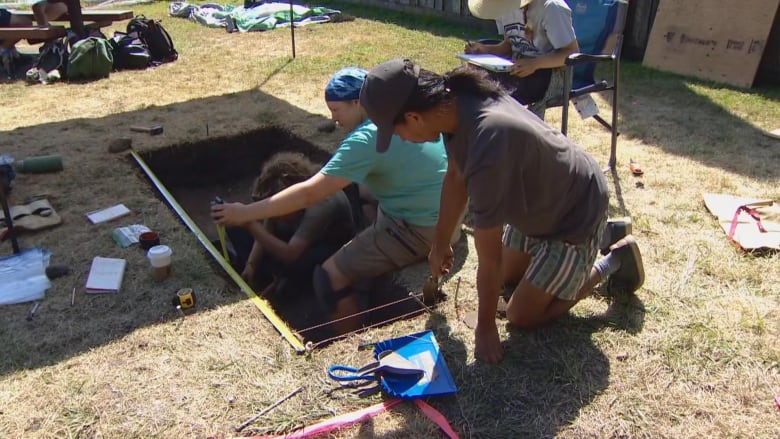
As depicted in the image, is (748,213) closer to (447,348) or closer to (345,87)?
(447,348)

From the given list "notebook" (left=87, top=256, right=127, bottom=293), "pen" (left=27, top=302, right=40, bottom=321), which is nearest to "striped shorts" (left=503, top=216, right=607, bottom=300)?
"notebook" (left=87, top=256, right=127, bottom=293)

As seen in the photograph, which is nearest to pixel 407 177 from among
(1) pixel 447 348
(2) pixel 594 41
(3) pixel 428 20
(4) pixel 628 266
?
(1) pixel 447 348

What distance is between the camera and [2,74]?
24.8ft

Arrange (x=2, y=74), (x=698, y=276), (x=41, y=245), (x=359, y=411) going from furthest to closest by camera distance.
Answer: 1. (x=2, y=74)
2. (x=41, y=245)
3. (x=698, y=276)
4. (x=359, y=411)

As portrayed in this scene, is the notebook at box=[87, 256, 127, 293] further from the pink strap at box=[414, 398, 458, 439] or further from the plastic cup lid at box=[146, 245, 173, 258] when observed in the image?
the pink strap at box=[414, 398, 458, 439]

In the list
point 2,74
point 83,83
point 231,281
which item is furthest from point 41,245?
point 2,74

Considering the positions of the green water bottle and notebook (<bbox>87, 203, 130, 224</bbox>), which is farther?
the green water bottle

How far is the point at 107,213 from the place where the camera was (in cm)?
378

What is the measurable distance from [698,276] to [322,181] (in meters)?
1.99

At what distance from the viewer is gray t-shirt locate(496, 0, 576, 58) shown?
392 centimetres

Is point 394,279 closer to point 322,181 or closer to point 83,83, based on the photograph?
point 322,181

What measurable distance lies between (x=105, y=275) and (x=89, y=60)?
16.2 ft

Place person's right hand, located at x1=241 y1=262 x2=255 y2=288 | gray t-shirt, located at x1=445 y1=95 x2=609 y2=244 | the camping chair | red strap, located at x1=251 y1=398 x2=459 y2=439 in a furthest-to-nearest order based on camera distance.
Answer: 1. the camping chair
2. person's right hand, located at x1=241 y1=262 x2=255 y2=288
3. red strap, located at x1=251 y1=398 x2=459 y2=439
4. gray t-shirt, located at x1=445 y1=95 x2=609 y2=244

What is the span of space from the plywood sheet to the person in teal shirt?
16.5ft
